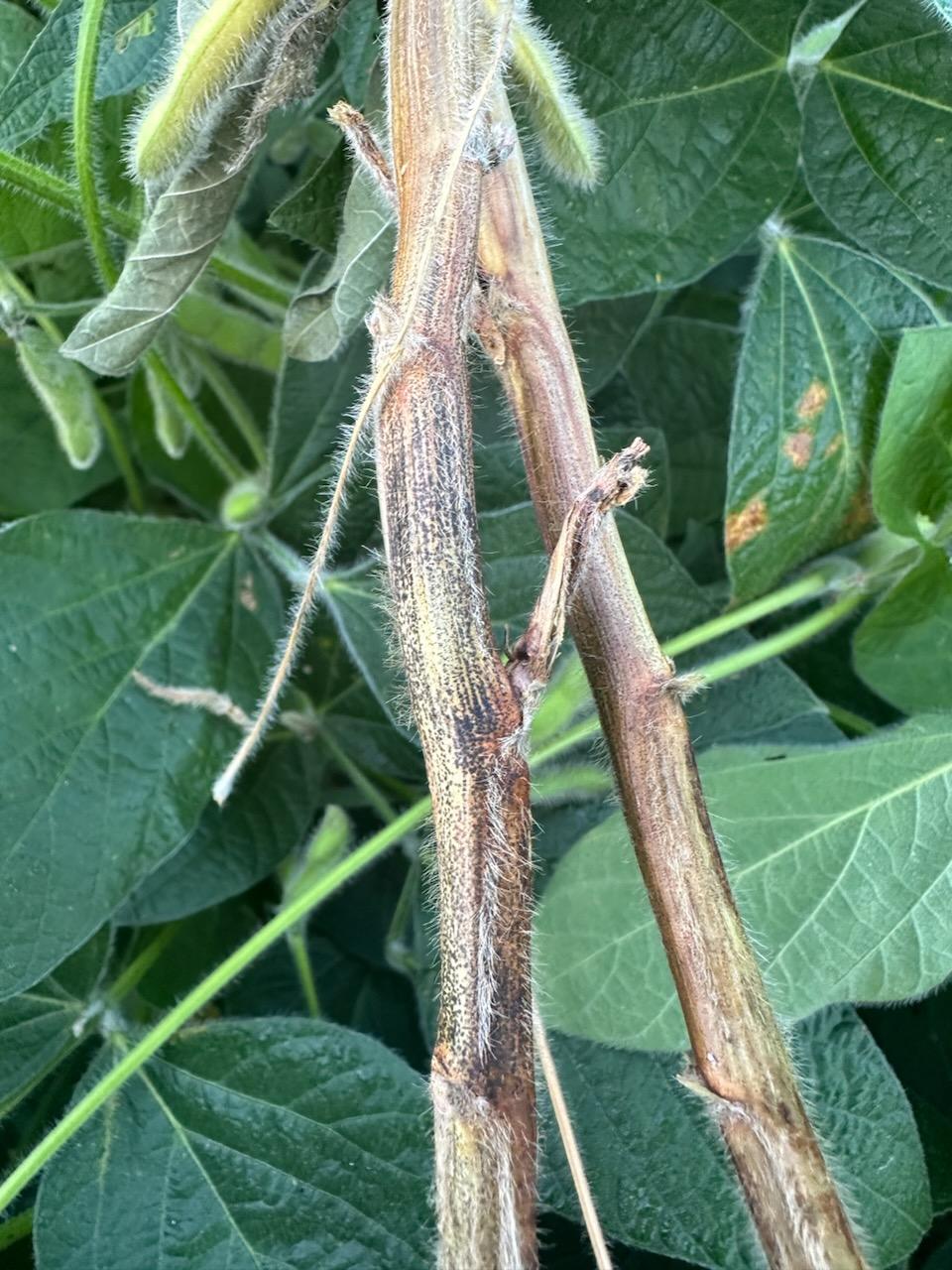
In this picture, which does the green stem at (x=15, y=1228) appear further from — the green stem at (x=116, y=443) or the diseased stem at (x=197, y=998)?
the green stem at (x=116, y=443)

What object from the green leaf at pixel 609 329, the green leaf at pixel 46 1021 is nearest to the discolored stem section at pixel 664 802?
the green leaf at pixel 609 329

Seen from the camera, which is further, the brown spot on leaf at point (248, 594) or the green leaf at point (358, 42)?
the brown spot on leaf at point (248, 594)

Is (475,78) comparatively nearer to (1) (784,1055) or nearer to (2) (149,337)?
(2) (149,337)

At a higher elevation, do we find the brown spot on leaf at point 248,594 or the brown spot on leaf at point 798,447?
the brown spot on leaf at point 798,447

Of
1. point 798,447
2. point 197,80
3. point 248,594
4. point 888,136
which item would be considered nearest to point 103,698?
point 248,594

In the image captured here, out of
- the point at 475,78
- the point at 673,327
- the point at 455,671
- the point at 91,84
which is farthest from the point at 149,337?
the point at 673,327

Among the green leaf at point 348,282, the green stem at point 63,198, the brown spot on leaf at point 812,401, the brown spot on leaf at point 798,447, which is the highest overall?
the green stem at point 63,198

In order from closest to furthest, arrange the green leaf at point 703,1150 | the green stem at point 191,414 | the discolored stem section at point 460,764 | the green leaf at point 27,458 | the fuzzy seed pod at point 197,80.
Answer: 1. the discolored stem section at point 460,764
2. the fuzzy seed pod at point 197,80
3. the green leaf at point 703,1150
4. the green stem at point 191,414
5. the green leaf at point 27,458
